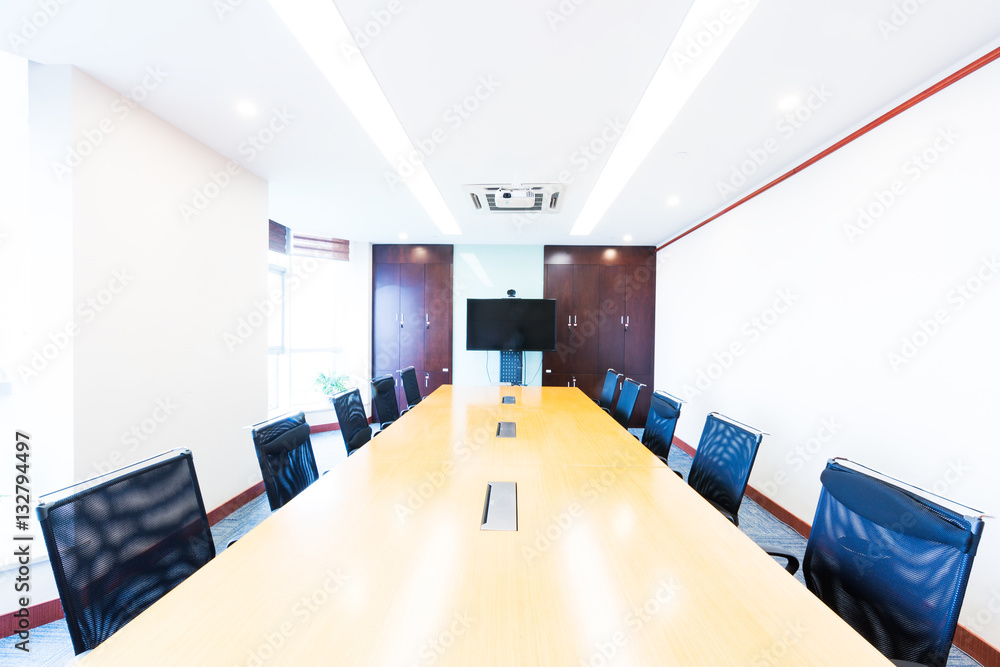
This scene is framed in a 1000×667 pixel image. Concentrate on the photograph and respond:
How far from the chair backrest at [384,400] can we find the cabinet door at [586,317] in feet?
11.3

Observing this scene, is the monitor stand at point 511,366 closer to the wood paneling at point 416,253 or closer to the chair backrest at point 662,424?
the wood paneling at point 416,253

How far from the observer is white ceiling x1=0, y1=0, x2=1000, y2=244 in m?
1.78

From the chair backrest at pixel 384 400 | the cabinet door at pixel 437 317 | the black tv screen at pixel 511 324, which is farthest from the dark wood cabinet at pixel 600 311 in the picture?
the chair backrest at pixel 384 400

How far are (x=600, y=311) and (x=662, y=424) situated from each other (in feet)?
12.6

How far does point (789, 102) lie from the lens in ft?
7.96

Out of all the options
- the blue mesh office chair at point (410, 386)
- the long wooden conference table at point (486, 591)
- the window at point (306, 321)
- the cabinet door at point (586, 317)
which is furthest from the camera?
the cabinet door at point (586, 317)

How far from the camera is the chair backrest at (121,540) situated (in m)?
1.06

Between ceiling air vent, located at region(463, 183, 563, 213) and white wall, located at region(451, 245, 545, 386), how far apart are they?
202cm

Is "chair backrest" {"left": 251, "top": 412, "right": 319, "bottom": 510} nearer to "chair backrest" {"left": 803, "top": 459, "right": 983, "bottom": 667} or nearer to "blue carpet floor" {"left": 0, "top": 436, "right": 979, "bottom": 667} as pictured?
"blue carpet floor" {"left": 0, "top": 436, "right": 979, "bottom": 667}

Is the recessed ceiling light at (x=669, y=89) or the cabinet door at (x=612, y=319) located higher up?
the recessed ceiling light at (x=669, y=89)

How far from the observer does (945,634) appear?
1.05 meters

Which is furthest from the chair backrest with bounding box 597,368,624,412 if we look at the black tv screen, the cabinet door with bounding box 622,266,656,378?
the cabinet door with bounding box 622,266,656,378

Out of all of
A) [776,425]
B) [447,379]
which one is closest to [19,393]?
[447,379]

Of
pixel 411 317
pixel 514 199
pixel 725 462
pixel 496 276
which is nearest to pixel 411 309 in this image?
pixel 411 317
